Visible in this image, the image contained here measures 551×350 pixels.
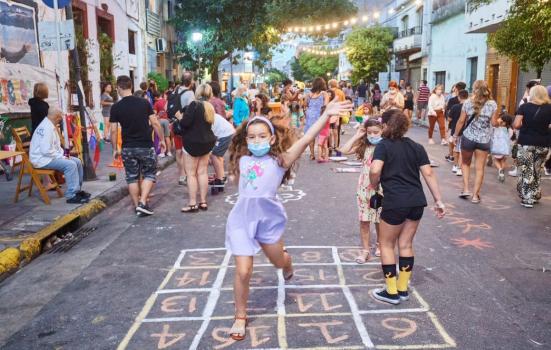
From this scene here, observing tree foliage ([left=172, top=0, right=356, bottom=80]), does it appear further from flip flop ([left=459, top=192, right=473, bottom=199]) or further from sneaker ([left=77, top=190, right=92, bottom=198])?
flip flop ([left=459, top=192, right=473, bottom=199])

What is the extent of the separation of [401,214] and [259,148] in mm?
1224

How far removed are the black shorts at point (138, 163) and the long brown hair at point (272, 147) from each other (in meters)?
3.64

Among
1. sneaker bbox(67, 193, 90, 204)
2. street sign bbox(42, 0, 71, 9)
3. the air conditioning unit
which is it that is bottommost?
sneaker bbox(67, 193, 90, 204)

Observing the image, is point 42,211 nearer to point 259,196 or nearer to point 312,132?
point 259,196

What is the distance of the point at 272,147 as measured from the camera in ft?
12.5

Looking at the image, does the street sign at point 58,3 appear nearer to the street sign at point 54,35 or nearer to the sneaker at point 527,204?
the street sign at point 54,35

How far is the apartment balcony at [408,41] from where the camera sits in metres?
35.9

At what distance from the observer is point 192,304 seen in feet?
13.7

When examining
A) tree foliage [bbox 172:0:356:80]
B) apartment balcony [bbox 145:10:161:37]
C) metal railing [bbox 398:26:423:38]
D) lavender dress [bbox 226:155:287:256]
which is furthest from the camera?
metal railing [bbox 398:26:423:38]

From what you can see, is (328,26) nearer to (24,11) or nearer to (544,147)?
(24,11)

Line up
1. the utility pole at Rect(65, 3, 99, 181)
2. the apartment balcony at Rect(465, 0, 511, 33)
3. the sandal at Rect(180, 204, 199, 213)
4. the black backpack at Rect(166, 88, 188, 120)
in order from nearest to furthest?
the sandal at Rect(180, 204, 199, 213), the black backpack at Rect(166, 88, 188, 120), the utility pole at Rect(65, 3, 99, 181), the apartment balcony at Rect(465, 0, 511, 33)

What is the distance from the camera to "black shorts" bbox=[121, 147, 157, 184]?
24.0 feet

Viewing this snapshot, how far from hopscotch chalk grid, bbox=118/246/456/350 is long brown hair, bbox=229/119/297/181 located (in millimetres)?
1045

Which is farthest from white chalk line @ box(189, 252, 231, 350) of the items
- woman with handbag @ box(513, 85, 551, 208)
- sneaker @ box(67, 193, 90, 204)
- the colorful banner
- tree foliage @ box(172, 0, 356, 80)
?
tree foliage @ box(172, 0, 356, 80)
